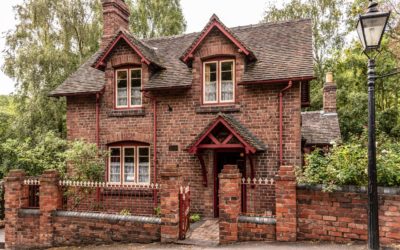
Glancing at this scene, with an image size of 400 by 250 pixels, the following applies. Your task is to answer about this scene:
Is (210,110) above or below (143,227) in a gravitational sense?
above

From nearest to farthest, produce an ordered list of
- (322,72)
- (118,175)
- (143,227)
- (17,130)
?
(143,227)
(118,175)
(17,130)
(322,72)

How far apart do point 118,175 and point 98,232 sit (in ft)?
13.8

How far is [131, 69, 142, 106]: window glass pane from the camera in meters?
13.9

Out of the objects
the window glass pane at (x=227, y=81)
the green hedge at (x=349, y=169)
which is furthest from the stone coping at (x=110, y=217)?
the window glass pane at (x=227, y=81)

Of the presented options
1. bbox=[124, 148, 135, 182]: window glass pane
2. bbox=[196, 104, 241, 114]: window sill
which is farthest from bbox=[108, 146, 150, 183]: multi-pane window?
bbox=[196, 104, 241, 114]: window sill

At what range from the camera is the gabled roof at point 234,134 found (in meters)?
11.1

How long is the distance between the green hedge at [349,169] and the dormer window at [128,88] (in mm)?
8090

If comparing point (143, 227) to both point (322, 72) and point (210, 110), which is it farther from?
point (322, 72)

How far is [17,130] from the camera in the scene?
20.0 m

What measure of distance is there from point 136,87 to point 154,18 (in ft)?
50.1

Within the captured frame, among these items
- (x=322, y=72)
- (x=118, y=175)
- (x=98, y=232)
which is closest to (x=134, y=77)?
(x=118, y=175)

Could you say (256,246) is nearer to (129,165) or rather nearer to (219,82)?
(219,82)

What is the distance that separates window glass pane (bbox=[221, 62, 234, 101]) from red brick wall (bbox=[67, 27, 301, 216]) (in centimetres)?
35

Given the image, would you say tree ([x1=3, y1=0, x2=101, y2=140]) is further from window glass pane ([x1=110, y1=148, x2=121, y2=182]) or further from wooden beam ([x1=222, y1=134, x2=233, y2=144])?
wooden beam ([x1=222, y1=134, x2=233, y2=144])
